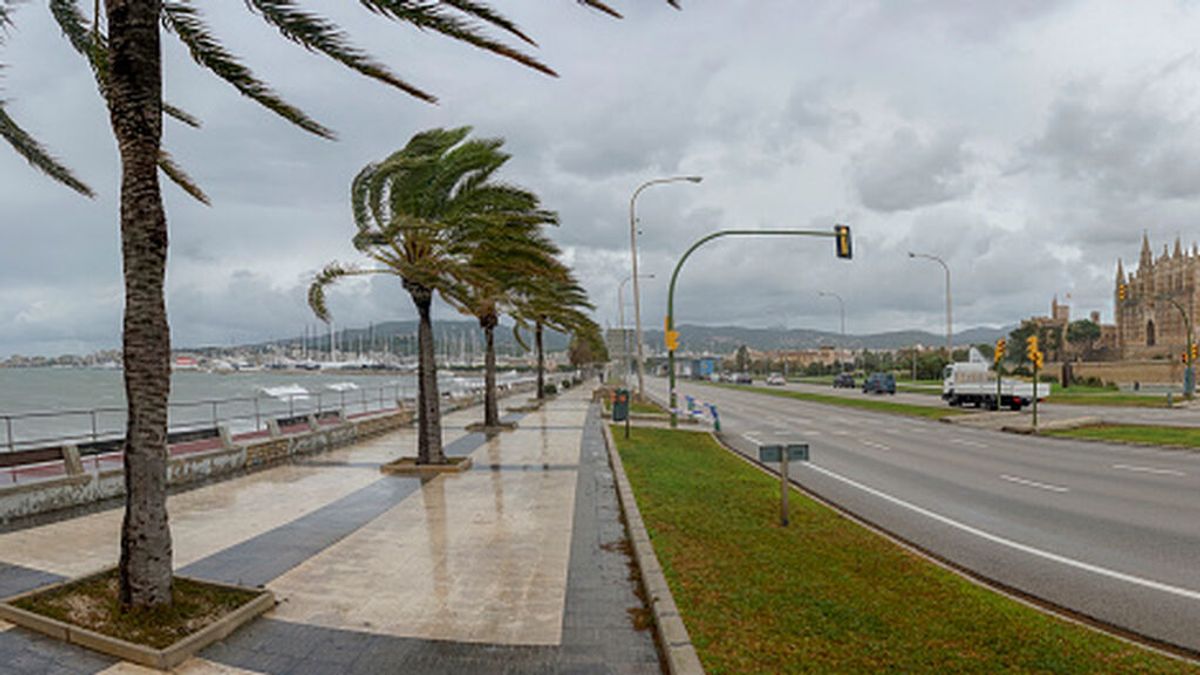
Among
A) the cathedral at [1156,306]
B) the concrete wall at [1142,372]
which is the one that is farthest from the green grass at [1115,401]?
the cathedral at [1156,306]

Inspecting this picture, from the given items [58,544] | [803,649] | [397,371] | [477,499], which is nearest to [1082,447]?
[477,499]

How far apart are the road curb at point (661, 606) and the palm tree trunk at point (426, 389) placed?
5983 mm

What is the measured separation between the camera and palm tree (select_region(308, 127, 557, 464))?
14.4 meters

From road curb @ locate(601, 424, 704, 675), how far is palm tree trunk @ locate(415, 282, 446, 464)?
236 inches

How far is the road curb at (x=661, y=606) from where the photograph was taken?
487 cm

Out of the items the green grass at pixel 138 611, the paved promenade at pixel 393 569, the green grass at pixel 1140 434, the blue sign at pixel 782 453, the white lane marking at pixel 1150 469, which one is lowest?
the green grass at pixel 1140 434

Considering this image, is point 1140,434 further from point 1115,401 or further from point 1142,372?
point 1142,372

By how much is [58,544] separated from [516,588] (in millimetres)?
5612

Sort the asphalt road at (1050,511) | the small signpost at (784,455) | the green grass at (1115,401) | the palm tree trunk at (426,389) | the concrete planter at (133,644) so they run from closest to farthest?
the concrete planter at (133,644) → the asphalt road at (1050,511) → the small signpost at (784,455) → the palm tree trunk at (426,389) → the green grass at (1115,401)

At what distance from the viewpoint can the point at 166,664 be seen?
5.08m

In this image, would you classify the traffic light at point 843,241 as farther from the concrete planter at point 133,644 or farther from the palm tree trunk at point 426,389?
the concrete planter at point 133,644

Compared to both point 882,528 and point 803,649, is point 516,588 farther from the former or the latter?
point 882,528

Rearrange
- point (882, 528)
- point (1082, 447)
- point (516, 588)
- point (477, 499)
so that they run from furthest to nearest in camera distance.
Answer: point (1082, 447) < point (477, 499) < point (882, 528) < point (516, 588)

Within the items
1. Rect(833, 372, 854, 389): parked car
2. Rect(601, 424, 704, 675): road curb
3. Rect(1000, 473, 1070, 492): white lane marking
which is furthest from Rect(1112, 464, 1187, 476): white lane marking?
Rect(833, 372, 854, 389): parked car
